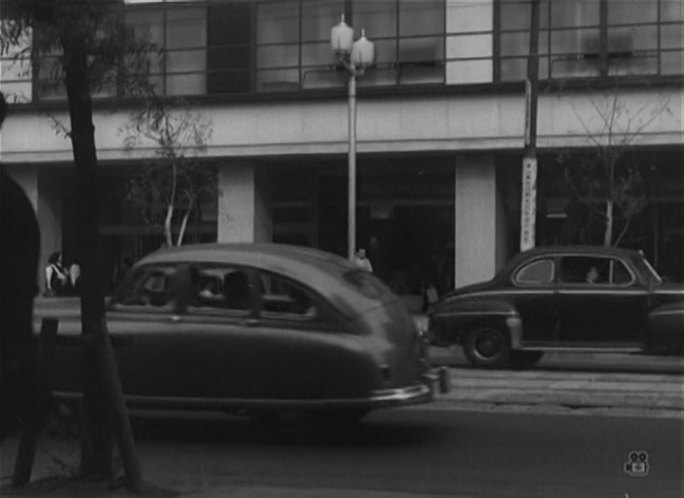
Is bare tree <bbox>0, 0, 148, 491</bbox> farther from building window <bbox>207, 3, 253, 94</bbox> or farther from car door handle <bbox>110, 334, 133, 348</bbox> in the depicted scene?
building window <bbox>207, 3, 253, 94</bbox>

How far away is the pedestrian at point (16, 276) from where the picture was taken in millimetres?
4355

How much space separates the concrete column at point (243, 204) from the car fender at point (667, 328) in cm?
774

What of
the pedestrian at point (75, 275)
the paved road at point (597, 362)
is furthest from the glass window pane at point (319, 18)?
the pedestrian at point (75, 275)

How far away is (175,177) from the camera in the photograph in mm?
21656

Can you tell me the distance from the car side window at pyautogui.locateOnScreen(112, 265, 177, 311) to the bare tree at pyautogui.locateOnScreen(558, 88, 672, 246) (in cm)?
1594

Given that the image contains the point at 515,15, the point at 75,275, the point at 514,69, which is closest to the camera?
the point at 75,275

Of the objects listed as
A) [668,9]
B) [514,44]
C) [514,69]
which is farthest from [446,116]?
[668,9]

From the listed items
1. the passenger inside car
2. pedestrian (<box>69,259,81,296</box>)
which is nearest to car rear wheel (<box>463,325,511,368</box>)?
the passenger inside car

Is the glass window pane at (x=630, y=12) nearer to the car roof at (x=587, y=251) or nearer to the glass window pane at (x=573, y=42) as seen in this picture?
the glass window pane at (x=573, y=42)

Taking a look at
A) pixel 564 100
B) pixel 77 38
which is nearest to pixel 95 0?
pixel 77 38

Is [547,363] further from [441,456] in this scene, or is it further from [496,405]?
[441,456]

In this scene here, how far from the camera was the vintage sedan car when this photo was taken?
10.2 m

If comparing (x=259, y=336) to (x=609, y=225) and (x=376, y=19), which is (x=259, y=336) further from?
(x=376, y=19)

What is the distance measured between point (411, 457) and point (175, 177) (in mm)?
12475
